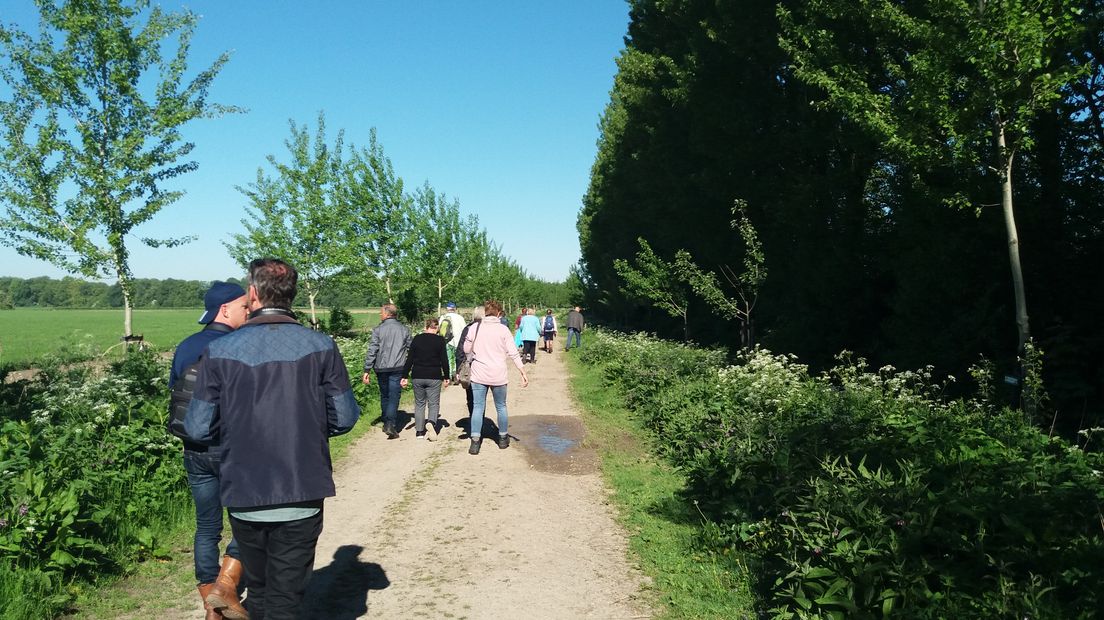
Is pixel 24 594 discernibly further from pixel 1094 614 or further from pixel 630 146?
pixel 630 146

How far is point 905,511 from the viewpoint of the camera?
382 cm

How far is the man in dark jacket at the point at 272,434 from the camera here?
10.2ft

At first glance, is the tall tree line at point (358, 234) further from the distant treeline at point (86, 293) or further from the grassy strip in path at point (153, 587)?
the distant treeline at point (86, 293)

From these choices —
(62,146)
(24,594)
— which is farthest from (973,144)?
(62,146)

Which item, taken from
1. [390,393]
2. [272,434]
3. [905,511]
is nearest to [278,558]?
[272,434]

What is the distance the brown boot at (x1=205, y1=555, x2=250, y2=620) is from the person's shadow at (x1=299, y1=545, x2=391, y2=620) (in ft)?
1.77

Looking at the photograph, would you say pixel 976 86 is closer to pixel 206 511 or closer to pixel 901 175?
pixel 901 175

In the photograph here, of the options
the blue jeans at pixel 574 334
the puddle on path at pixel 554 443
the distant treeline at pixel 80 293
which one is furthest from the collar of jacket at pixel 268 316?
the distant treeline at pixel 80 293

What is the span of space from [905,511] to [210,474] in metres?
3.96

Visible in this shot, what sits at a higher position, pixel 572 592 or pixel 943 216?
pixel 943 216

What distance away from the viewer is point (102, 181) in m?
13.8

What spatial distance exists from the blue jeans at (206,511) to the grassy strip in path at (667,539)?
110 inches

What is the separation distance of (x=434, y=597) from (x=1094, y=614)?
3.53 m

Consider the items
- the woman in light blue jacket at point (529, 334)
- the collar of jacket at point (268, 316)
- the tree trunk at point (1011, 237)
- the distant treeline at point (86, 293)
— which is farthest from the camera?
the distant treeline at point (86, 293)
